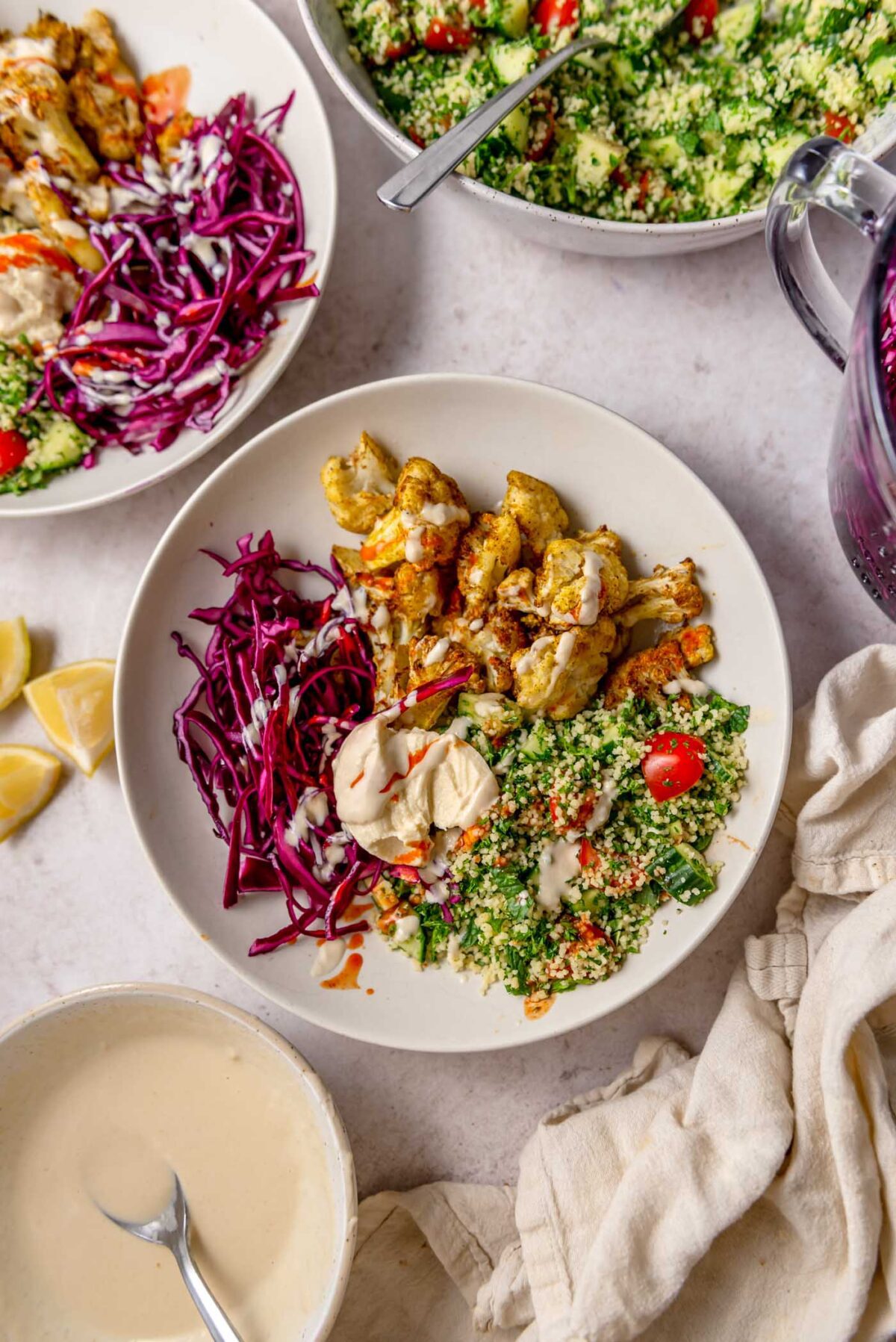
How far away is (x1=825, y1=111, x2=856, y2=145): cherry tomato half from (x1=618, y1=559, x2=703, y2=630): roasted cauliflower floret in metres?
0.88

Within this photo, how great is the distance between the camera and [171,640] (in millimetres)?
2367

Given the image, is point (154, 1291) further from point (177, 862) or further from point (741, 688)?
point (741, 688)

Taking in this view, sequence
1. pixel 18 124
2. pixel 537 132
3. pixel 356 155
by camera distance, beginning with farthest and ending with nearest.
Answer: pixel 356 155
pixel 18 124
pixel 537 132

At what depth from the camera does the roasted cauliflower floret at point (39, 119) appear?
2.29 m

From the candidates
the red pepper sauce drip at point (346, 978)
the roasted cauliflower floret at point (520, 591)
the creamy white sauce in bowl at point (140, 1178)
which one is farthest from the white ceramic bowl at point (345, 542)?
the creamy white sauce in bowl at point (140, 1178)

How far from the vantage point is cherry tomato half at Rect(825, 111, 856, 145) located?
81.1 inches

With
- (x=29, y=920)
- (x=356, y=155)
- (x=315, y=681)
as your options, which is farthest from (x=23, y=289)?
(x=29, y=920)

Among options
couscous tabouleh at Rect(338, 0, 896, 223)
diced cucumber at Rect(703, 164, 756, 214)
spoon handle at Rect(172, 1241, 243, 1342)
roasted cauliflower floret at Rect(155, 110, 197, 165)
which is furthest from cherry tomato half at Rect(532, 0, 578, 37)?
spoon handle at Rect(172, 1241, 243, 1342)

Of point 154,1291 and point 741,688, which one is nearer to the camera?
point 741,688

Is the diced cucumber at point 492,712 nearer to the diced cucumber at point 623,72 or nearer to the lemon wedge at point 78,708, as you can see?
the lemon wedge at point 78,708

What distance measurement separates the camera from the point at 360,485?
7.48 ft

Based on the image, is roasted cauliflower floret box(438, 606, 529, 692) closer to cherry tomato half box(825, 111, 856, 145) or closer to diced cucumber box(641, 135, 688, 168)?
diced cucumber box(641, 135, 688, 168)

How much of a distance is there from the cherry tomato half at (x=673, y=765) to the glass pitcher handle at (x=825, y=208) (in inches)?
30.9

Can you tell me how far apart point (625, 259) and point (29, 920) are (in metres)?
2.14
